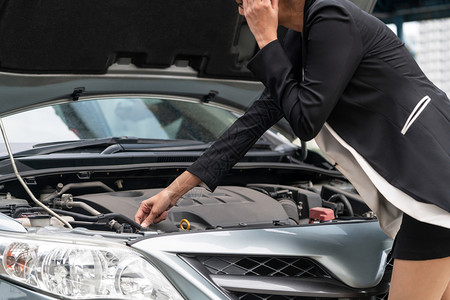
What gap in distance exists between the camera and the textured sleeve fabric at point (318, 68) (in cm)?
143

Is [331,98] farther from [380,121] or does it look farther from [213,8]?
[213,8]

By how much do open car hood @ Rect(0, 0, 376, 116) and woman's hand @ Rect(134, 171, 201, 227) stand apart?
0.92 meters

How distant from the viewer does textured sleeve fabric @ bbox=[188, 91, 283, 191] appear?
6.67 feet

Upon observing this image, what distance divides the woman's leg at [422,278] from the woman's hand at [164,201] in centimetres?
82

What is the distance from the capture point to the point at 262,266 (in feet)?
5.65

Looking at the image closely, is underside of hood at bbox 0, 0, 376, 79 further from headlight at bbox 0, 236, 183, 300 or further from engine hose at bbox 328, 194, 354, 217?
headlight at bbox 0, 236, 183, 300

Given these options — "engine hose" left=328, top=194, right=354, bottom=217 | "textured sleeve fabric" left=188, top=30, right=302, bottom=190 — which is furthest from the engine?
"textured sleeve fabric" left=188, top=30, right=302, bottom=190

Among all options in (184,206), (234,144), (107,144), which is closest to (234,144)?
(234,144)

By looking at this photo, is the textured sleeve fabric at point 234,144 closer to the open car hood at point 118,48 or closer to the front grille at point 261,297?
the front grille at point 261,297

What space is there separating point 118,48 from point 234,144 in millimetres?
997

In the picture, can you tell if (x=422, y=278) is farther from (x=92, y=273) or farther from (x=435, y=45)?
(x=435, y=45)

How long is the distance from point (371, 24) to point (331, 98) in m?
0.23

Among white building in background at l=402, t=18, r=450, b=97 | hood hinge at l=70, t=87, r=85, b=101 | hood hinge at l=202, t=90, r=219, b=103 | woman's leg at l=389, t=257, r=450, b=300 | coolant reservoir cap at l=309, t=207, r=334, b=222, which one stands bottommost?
woman's leg at l=389, t=257, r=450, b=300

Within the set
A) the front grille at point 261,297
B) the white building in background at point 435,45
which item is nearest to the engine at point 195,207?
the front grille at point 261,297
